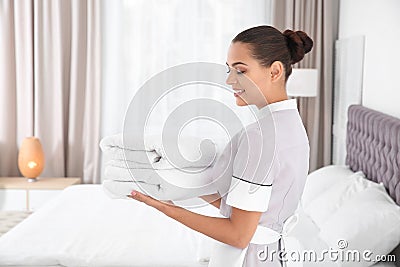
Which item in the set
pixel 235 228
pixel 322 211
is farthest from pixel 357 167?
pixel 235 228

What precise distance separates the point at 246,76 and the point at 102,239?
161 cm

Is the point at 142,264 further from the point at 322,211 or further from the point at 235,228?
the point at 235,228

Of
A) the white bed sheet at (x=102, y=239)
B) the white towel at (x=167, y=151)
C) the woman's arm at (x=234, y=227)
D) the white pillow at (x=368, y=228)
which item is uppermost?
the white towel at (x=167, y=151)

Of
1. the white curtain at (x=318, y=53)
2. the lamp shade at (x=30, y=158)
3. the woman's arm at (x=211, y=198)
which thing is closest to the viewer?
the woman's arm at (x=211, y=198)

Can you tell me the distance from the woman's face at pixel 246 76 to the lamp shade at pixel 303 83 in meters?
3.02

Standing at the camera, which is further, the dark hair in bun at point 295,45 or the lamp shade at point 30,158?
the lamp shade at point 30,158

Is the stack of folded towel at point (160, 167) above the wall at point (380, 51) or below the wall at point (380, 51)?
below

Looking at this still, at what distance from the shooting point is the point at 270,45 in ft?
4.97

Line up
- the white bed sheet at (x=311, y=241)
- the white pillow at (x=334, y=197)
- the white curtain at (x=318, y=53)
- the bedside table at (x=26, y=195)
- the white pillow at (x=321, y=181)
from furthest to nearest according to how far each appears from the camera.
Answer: the white curtain at (x=318, y=53) → the bedside table at (x=26, y=195) → the white pillow at (x=321, y=181) → the white pillow at (x=334, y=197) → the white bed sheet at (x=311, y=241)

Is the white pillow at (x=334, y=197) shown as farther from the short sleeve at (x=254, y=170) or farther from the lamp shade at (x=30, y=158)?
the lamp shade at (x=30, y=158)

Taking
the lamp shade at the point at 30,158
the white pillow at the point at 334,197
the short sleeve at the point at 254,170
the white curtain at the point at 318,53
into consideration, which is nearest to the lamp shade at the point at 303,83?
the white curtain at the point at 318,53

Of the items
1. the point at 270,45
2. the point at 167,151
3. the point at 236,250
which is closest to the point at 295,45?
the point at 270,45

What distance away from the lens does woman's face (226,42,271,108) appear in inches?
59.0

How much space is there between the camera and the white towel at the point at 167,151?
5.52 feet
